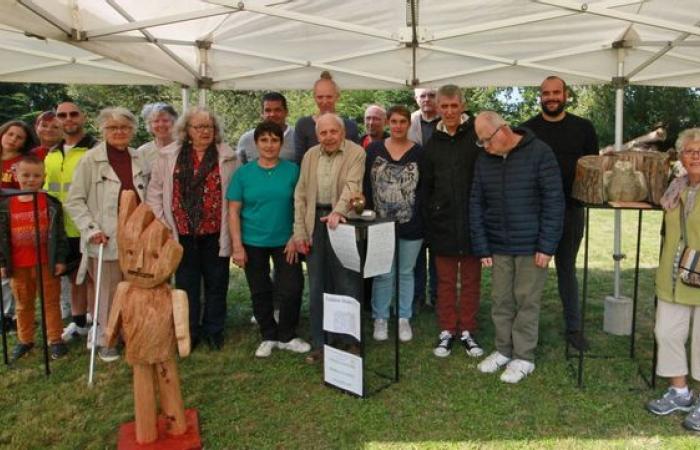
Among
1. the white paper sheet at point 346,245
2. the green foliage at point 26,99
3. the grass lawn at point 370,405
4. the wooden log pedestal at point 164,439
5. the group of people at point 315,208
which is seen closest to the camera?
the wooden log pedestal at point 164,439

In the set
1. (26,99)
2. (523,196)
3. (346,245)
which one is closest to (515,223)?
(523,196)

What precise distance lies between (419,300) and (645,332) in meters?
1.78

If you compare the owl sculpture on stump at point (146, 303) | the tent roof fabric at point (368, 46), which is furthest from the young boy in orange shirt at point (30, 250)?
the owl sculpture on stump at point (146, 303)

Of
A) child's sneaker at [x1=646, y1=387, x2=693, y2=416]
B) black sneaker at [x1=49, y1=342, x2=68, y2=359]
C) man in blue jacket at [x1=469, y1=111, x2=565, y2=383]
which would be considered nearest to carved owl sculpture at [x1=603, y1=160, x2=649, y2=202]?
man in blue jacket at [x1=469, y1=111, x2=565, y2=383]

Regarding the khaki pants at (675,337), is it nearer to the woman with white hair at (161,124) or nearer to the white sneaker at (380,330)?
the white sneaker at (380,330)

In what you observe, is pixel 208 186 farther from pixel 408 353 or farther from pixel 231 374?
pixel 408 353

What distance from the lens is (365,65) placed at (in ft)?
16.3

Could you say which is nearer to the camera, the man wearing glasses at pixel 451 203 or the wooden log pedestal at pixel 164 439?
the wooden log pedestal at pixel 164 439

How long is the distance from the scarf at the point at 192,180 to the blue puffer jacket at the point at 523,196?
1.71m

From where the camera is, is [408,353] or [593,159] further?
[408,353]

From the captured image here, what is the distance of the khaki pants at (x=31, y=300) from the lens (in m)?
3.72

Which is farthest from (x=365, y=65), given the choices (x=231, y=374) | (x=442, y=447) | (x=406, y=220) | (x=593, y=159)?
(x=442, y=447)

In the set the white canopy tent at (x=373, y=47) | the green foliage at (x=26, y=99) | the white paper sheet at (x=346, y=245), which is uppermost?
the green foliage at (x=26, y=99)

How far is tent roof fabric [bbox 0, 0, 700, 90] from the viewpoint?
3.74 metres
